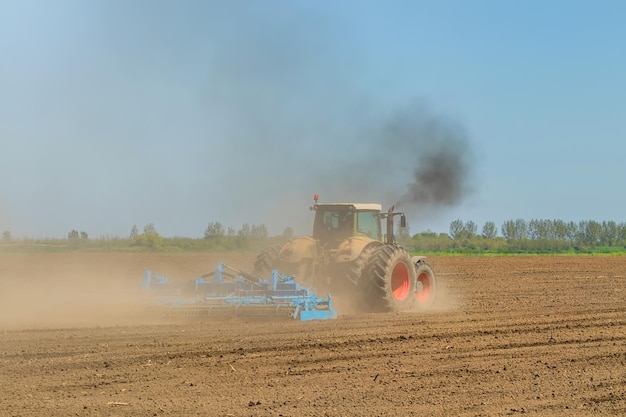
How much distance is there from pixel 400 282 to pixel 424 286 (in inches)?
61.1

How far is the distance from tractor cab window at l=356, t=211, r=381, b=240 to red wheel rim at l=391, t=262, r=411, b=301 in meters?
0.90

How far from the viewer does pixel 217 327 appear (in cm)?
1286

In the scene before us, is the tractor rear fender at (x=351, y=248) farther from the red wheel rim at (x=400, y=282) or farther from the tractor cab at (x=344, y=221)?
the red wheel rim at (x=400, y=282)

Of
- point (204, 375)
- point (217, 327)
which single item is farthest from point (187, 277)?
point (204, 375)

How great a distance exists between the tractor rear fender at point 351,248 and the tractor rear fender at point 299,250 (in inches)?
24.1

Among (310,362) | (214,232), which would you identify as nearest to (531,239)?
(214,232)

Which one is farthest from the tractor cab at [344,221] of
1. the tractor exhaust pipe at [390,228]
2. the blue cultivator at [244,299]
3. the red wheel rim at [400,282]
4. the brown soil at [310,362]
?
the blue cultivator at [244,299]

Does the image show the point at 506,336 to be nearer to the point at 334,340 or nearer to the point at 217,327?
the point at 334,340

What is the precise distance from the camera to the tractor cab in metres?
16.4

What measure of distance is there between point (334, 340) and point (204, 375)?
9.25 feet

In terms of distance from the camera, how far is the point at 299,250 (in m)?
16.2

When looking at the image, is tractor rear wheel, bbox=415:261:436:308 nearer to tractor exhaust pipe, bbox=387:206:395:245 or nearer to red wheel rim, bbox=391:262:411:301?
tractor exhaust pipe, bbox=387:206:395:245

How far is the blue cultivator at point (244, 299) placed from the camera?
45.1ft

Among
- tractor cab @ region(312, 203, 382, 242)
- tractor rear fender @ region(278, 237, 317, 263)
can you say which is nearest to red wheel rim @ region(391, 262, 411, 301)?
tractor cab @ region(312, 203, 382, 242)
